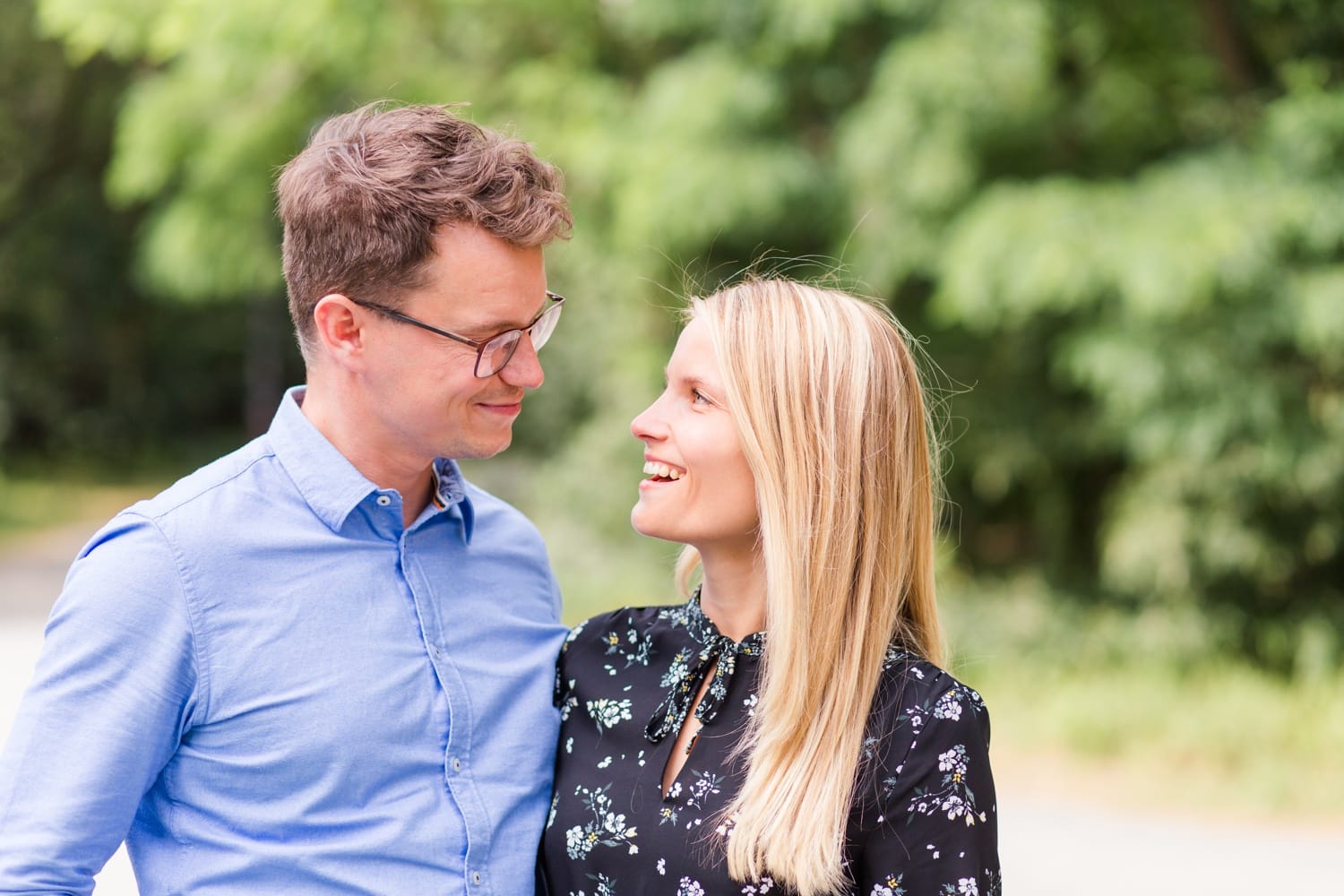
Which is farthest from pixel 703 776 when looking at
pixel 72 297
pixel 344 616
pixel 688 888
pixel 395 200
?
pixel 72 297

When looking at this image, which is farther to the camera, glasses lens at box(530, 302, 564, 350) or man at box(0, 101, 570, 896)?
glasses lens at box(530, 302, 564, 350)

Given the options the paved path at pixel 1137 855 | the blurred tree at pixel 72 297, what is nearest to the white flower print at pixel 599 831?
the paved path at pixel 1137 855

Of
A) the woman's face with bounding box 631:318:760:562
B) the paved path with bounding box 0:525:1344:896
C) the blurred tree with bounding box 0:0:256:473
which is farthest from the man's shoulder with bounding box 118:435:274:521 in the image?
the blurred tree with bounding box 0:0:256:473

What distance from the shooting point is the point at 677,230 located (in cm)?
724

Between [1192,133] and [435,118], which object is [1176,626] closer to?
[1192,133]

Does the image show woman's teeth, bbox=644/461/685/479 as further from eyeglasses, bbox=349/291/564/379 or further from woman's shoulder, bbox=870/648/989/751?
woman's shoulder, bbox=870/648/989/751

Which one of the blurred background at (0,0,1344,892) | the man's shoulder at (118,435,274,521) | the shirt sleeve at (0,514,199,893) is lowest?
the shirt sleeve at (0,514,199,893)

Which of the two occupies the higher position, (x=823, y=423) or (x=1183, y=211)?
(x=1183, y=211)

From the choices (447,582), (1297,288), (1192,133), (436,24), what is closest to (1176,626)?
(1297,288)

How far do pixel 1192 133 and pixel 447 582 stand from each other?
6.08m

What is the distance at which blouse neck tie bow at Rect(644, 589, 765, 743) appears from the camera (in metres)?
2.21

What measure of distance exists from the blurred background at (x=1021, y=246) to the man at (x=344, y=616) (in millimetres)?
2788

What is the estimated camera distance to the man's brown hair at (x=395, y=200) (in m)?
2.13

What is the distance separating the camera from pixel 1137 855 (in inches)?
221
